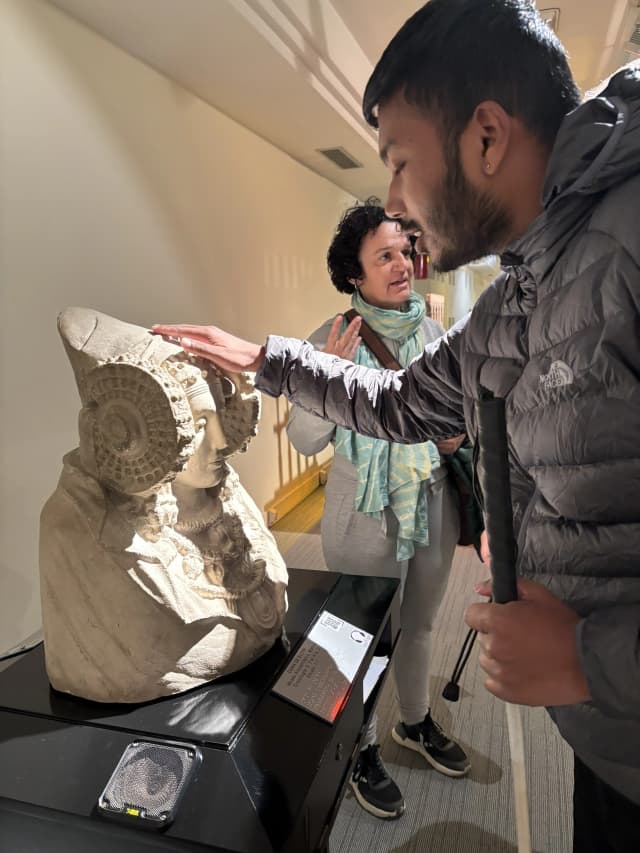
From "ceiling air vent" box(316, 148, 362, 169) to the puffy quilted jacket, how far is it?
2.83 m

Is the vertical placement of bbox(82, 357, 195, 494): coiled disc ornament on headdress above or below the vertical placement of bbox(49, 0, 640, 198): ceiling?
below

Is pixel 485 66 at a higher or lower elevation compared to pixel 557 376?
higher

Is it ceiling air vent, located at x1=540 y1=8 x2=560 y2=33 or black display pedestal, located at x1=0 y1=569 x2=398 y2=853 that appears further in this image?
ceiling air vent, located at x1=540 y1=8 x2=560 y2=33

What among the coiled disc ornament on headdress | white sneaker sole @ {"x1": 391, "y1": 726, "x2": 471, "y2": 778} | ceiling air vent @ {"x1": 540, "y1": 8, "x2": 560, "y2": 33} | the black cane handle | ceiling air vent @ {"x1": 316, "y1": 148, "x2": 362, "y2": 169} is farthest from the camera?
ceiling air vent @ {"x1": 316, "y1": 148, "x2": 362, "y2": 169}

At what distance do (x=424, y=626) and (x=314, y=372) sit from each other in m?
0.85

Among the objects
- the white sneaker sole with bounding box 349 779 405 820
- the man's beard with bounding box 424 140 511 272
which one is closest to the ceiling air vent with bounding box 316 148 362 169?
the man's beard with bounding box 424 140 511 272

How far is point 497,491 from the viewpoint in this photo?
618 millimetres

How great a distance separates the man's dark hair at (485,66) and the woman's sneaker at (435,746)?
165cm

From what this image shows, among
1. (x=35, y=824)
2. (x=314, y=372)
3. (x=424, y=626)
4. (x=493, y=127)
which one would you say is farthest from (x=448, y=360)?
(x=35, y=824)

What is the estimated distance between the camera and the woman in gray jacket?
1536 millimetres

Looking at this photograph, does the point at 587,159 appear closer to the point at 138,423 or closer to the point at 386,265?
the point at 138,423

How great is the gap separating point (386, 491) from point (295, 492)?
216 centimetres

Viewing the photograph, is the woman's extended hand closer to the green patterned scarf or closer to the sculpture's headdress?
the green patterned scarf

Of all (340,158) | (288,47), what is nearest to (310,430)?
(288,47)
